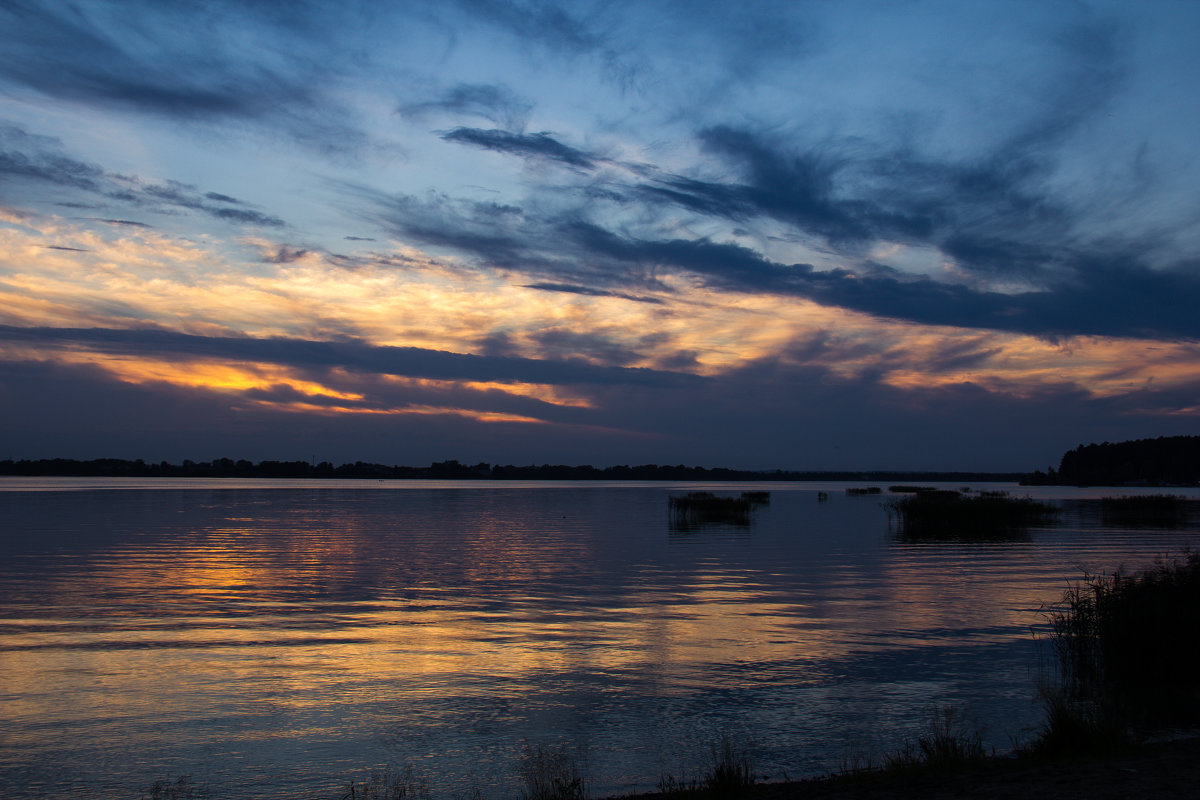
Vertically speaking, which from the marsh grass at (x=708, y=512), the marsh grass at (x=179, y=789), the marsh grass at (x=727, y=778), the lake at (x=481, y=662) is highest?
the marsh grass at (x=708, y=512)

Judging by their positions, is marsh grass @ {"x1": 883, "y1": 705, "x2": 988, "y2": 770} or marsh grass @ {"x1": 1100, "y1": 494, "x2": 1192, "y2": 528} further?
marsh grass @ {"x1": 1100, "y1": 494, "x2": 1192, "y2": 528}

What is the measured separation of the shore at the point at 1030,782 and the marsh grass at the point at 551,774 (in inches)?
34.2

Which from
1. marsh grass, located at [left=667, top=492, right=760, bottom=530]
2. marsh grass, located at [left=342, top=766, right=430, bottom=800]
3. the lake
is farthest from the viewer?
marsh grass, located at [left=667, top=492, right=760, bottom=530]

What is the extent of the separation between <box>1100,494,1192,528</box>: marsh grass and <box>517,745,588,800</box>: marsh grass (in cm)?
6257

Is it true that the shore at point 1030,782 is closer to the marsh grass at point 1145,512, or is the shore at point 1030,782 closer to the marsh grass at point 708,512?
the marsh grass at point 708,512

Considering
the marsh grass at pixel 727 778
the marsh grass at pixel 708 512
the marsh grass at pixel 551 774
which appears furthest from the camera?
the marsh grass at pixel 708 512

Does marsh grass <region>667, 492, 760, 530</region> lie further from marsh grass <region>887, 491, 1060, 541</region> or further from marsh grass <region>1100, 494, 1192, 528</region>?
marsh grass <region>1100, 494, 1192, 528</region>

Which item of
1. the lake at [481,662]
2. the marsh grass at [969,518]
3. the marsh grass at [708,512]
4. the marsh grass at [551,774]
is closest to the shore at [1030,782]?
the marsh grass at [551,774]

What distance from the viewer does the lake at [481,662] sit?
11320 mm

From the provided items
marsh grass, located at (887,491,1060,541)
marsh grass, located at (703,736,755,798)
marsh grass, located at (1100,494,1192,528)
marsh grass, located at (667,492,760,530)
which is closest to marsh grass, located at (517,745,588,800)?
marsh grass, located at (703,736,755,798)

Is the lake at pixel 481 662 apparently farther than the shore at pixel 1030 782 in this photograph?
Yes

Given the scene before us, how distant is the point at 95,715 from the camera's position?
42.4ft

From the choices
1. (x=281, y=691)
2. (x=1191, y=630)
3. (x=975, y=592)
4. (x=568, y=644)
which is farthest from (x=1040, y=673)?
(x=281, y=691)

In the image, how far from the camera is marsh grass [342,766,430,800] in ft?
31.2
